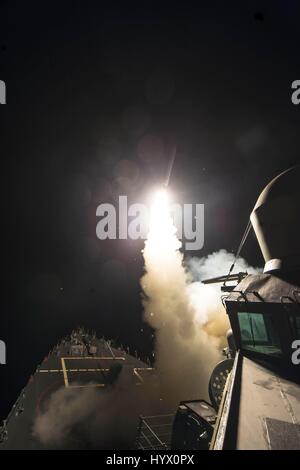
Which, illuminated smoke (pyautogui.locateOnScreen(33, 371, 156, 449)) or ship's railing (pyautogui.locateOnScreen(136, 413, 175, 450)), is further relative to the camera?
illuminated smoke (pyautogui.locateOnScreen(33, 371, 156, 449))

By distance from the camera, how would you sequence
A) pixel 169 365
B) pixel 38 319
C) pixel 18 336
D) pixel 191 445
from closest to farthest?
1. pixel 191 445
2. pixel 169 365
3. pixel 18 336
4. pixel 38 319

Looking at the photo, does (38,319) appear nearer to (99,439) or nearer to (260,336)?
(99,439)

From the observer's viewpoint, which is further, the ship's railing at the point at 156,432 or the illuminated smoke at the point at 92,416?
the illuminated smoke at the point at 92,416

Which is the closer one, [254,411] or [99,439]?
[254,411]

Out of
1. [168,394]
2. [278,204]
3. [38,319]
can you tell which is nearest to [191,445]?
[278,204]

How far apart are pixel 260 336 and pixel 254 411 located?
526 cm

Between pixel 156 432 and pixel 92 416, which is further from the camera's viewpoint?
pixel 92 416

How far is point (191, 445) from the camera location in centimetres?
1212

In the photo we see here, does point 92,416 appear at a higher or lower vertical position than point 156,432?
lower

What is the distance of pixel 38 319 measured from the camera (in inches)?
4070

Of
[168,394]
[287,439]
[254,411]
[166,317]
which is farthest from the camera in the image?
[166,317]
